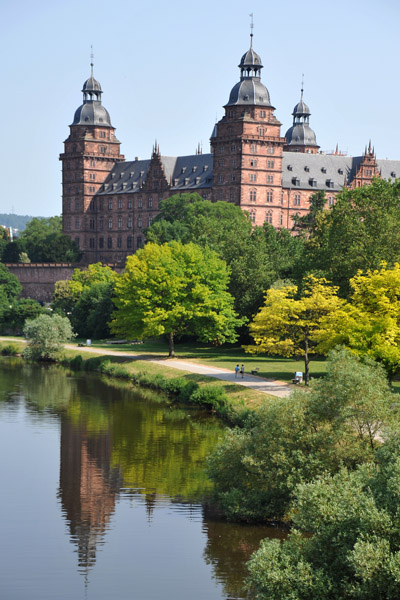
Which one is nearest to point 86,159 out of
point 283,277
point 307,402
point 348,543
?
point 283,277

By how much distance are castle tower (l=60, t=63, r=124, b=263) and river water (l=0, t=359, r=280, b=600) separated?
4095 inches

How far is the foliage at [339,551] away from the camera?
79.6 feet

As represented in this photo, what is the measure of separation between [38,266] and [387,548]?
129m

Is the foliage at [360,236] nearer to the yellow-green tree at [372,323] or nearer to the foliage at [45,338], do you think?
the yellow-green tree at [372,323]

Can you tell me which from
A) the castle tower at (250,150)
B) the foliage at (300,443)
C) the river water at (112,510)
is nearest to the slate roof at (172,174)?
the castle tower at (250,150)

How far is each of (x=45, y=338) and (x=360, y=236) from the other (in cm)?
3060

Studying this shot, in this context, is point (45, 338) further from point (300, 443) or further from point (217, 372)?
point (300, 443)

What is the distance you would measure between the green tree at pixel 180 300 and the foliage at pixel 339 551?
167 feet

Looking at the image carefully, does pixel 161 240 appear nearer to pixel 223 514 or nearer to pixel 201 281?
pixel 201 281

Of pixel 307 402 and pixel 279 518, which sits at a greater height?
pixel 307 402

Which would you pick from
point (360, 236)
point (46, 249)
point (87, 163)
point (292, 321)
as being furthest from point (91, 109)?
point (292, 321)

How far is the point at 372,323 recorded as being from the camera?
5541 cm

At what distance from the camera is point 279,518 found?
115 feet

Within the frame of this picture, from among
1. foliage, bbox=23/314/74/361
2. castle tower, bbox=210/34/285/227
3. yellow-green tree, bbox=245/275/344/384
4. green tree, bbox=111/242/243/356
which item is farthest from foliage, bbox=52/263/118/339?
yellow-green tree, bbox=245/275/344/384
